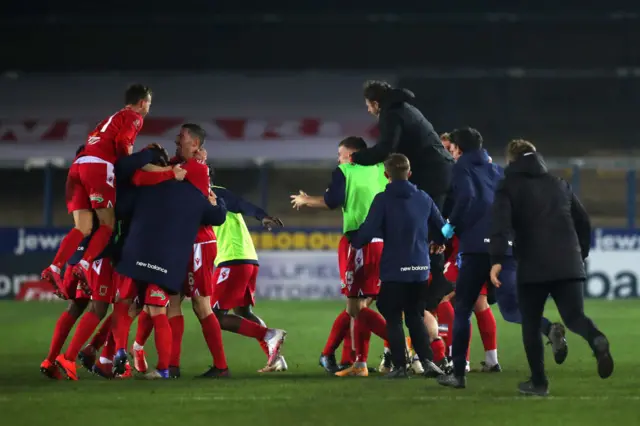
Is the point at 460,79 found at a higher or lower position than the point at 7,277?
higher

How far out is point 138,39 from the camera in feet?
112

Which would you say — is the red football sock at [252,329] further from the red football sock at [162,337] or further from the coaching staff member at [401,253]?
the coaching staff member at [401,253]

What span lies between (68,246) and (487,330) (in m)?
3.47

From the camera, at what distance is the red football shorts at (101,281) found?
9.66 m

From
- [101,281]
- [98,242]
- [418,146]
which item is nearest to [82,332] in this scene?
[101,281]

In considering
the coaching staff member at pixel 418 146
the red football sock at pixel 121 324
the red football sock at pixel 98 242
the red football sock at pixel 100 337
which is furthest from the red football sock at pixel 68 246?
the coaching staff member at pixel 418 146

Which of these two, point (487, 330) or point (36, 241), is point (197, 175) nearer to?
point (487, 330)

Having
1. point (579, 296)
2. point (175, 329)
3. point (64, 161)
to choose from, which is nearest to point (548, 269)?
point (579, 296)

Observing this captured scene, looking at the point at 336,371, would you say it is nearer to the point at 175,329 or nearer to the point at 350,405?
the point at 175,329

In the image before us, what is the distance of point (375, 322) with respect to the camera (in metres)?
9.87

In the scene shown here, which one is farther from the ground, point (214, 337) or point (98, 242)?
point (98, 242)

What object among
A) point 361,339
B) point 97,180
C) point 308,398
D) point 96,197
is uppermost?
point 97,180

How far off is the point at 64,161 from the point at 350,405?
19.6 metres

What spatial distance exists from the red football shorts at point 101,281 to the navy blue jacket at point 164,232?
0.88 feet
